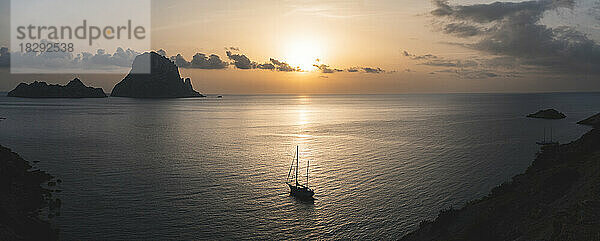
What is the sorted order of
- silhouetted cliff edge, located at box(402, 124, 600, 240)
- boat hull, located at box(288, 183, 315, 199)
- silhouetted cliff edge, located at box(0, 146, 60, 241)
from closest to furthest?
silhouetted cliff edge, located at box(402, 124, 600, 240)
silhouetted cliff edge, located at box(0, 146, 60, 241)
boat hull, located at box(288, 183, 315, 199)

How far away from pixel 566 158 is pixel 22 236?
6468 centimetres

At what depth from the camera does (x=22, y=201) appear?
1935 inches

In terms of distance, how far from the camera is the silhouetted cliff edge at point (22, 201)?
1528 inches

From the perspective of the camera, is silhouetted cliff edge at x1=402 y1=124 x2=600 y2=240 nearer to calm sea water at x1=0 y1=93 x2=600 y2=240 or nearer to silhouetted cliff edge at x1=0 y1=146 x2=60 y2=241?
calm sea water at x1=0 y1=93 x2=600 y2=240

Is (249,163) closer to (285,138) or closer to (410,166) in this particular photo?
(410,166)

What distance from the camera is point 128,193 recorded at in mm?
56000

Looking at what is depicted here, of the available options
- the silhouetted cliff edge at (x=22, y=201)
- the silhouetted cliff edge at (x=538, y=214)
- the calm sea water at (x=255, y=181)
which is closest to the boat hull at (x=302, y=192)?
the calm sea water at (x=255, y=181)

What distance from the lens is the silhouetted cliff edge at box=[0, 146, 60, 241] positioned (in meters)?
38.8

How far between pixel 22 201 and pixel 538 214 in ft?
193

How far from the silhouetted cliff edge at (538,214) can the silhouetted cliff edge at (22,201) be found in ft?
129

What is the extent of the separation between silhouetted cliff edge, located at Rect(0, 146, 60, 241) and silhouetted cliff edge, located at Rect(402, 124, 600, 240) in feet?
129

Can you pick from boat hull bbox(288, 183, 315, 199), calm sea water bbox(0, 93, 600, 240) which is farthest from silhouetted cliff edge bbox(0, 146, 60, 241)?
boat hull bbox(288, 183, 315, 199)

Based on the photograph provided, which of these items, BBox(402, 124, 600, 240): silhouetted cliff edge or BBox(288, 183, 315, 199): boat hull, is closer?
BBox(402, 124, 600, 240): silhouetted cliff edge

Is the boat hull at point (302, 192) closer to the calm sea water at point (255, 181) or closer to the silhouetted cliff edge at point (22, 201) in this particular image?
the calm sea water at point (255, 181)
